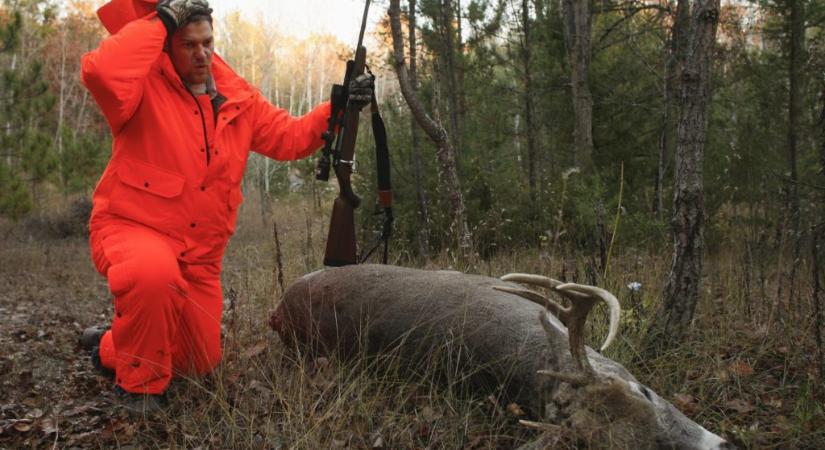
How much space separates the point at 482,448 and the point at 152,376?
1.72m

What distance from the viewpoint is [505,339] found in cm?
314

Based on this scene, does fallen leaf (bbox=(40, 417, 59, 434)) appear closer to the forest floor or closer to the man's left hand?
the forest floor

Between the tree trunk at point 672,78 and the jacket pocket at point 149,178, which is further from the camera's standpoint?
the tree trunk at point 672,78

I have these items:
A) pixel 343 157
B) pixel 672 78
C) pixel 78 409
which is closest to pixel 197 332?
pixel 78 409

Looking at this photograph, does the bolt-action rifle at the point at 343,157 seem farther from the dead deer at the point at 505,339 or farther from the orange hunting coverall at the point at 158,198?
the orange hunting coverall at the point at 158,198

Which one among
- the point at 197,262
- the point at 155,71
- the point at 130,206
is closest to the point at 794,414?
the point at 197,262

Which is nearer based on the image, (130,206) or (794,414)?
(794,414)

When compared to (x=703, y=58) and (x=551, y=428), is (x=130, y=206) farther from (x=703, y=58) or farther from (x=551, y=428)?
(x=703, y=58)

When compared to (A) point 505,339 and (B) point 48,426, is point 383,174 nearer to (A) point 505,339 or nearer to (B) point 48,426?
(A) point 505,339

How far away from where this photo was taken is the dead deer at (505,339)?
8.35 ft

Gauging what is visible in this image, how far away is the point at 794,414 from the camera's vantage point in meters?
3.05

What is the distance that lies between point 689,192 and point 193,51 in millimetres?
2768

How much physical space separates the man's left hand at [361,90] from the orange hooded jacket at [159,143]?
0.66 meters

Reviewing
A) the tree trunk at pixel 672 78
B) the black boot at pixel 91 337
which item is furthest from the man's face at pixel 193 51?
the tree trunk at pixel 672 78
